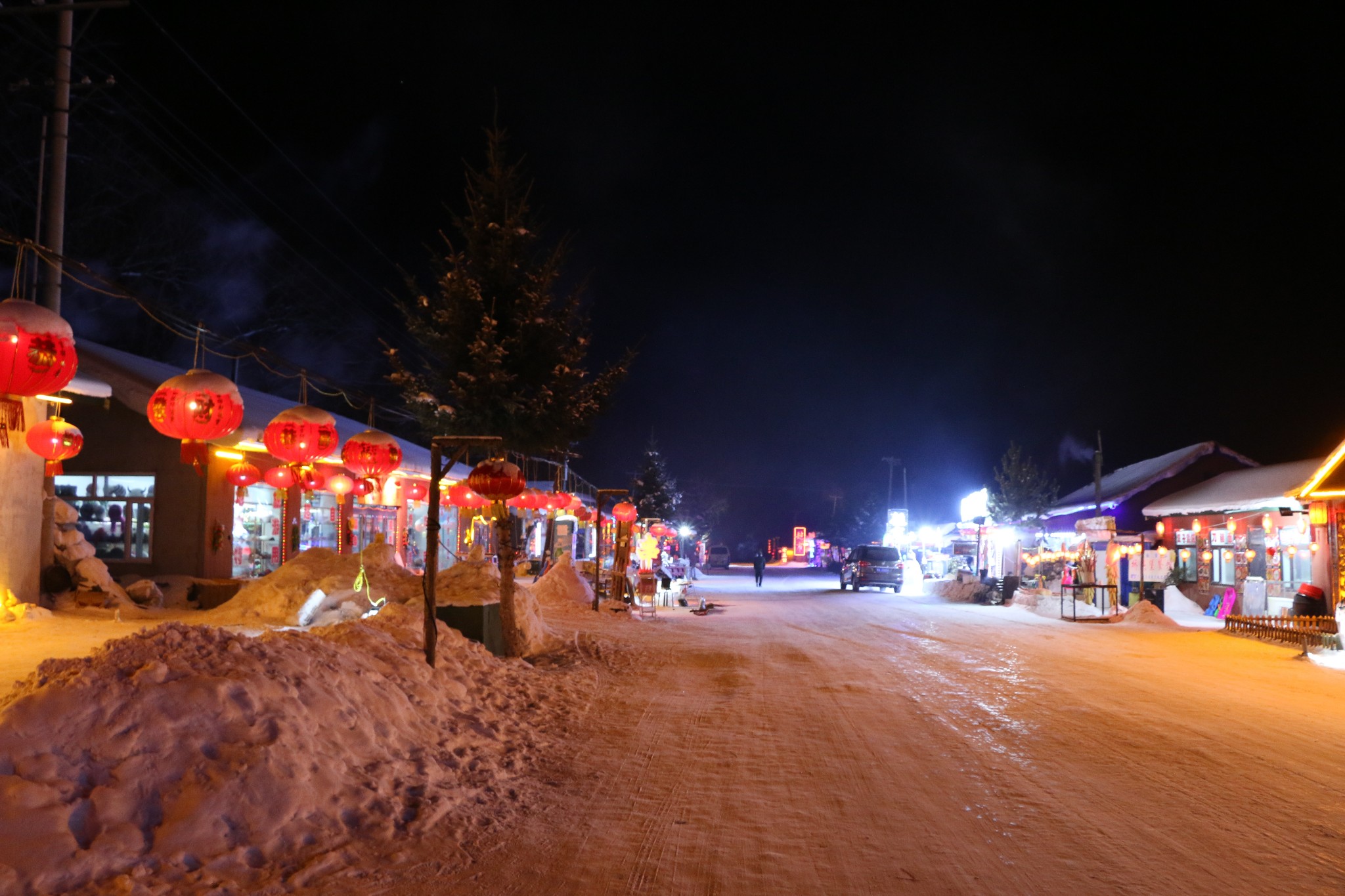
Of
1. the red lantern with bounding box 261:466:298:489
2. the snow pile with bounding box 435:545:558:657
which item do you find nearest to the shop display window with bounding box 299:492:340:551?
the red lantern with bounding box 261:466:298:489

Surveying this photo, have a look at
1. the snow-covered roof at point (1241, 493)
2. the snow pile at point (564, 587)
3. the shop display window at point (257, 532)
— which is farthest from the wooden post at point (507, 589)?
the snow-covered roof at point (1241, 493)

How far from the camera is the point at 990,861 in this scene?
16.3 ft

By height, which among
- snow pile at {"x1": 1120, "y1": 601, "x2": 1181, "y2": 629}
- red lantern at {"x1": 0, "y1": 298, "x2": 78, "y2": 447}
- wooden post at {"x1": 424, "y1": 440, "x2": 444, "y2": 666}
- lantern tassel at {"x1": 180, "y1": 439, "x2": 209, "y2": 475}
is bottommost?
snow pile at {"x1": 1120, "y1": 601, "x2": 1181, "y2": 629}

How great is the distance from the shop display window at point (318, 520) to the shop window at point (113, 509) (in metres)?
4.11

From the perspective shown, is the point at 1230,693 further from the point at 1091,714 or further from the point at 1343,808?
the point at 1343,808

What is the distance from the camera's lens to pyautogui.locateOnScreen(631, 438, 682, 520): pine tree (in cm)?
5631

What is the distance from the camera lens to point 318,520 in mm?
23109

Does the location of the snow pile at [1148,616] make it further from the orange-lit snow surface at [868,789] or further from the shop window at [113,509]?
the shop window at [113,509]

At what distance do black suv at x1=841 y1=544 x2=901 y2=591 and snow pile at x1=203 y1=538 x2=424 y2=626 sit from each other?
80.7 feet

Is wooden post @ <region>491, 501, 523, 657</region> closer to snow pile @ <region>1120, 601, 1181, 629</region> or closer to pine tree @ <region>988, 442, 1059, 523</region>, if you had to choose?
snow pile @ <region>1120, 601, 1181, 629</region>

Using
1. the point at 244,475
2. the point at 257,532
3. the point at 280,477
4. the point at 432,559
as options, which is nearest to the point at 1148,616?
the point at 432,559

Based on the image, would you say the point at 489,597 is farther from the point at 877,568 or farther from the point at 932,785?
→ the point at 877,568

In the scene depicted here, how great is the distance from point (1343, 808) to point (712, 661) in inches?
345

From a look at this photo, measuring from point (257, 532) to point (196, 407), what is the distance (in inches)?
487
